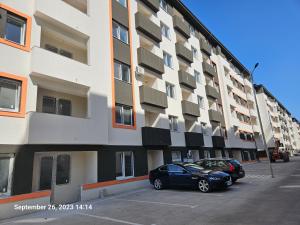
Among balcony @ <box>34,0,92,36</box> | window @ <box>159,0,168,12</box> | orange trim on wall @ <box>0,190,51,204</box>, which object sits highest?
window @ <box>159,0,168,12</box>

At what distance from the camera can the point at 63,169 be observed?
43.6ft

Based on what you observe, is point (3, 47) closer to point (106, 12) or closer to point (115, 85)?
point (115, 85)

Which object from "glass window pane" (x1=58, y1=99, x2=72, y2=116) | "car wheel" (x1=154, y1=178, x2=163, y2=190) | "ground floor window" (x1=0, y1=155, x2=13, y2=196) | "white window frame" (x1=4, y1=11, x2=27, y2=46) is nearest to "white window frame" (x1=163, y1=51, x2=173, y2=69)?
"glass window pane" (x1=58, y1=99, x2=72, y2=116)

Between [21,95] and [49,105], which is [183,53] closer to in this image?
[49,105]

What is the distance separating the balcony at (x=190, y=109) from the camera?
23714 mm

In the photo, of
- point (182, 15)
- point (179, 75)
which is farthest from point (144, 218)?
point (182, 15)

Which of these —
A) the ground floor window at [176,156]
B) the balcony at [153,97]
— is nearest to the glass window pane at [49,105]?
the balcony at [153,97]

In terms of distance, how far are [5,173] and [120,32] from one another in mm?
13226

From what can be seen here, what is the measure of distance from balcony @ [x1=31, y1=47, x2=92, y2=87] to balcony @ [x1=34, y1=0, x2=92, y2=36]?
227 centimetres

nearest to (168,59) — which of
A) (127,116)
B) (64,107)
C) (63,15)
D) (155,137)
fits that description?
(155,137)

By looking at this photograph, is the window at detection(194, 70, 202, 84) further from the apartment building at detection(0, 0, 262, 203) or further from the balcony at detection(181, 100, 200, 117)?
the balcony at detection(181, 100, 200, 117)

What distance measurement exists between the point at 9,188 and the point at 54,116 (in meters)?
3.82

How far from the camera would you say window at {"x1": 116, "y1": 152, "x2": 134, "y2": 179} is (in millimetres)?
15789

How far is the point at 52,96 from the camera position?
13.8 meters
